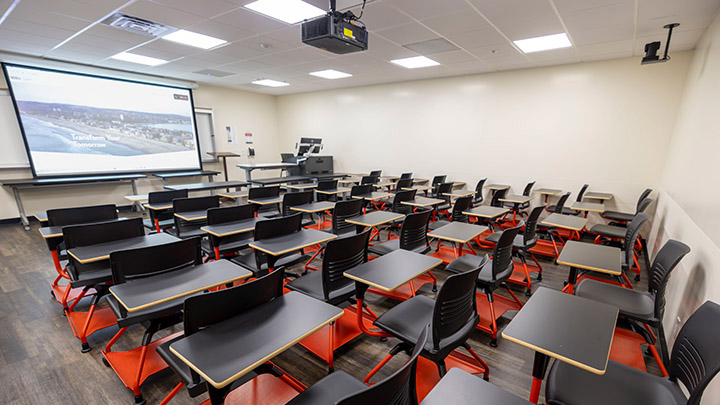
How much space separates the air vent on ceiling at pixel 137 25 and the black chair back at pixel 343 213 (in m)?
3.49

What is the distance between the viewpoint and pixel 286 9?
3477 millimetres

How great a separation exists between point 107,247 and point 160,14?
9.76 feet

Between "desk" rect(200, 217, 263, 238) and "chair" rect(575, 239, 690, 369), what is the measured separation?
9.94 feet

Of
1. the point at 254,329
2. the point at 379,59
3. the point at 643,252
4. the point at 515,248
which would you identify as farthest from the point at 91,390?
the point at 643,252

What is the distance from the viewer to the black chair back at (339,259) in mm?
2189

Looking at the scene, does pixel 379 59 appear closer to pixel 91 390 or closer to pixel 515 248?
pixel 515 248

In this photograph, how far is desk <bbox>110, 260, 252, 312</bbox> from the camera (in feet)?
5.33

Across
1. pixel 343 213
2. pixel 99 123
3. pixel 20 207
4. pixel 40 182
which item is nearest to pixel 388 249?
pixel 343 213

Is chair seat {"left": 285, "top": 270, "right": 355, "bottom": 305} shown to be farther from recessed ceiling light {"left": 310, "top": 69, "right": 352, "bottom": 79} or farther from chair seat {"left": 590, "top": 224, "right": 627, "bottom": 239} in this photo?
recessed ceiling light {"left": 310, "top": 69, "right": 352, "bottom": 79}

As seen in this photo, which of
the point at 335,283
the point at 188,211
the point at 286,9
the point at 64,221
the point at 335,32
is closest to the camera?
the point at 335,283

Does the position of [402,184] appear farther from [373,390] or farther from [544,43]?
[373,390]

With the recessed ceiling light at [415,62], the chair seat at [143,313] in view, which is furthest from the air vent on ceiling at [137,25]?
the recessed ceiling light at [415,62]

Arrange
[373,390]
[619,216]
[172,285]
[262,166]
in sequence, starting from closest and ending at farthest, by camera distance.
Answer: [373,390], [172,285], [619,216], [262,166]

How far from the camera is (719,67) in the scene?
9.19 ft
